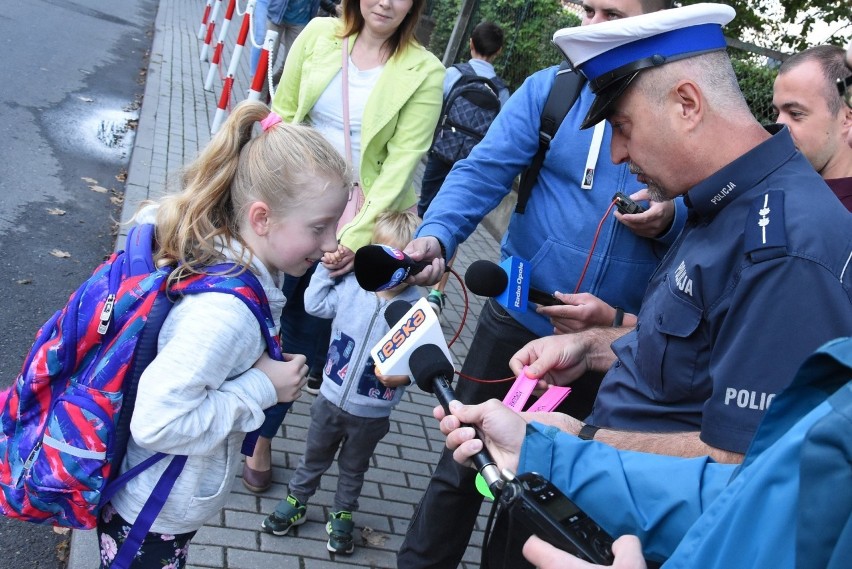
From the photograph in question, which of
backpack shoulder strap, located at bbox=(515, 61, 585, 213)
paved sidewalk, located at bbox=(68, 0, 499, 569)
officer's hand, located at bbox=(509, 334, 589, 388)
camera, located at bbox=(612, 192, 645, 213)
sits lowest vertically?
paved sidewalk, located at bbox=(68, 0, 499, 569)

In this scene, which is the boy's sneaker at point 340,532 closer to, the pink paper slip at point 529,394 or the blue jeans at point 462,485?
the blue jeans at point 462,485

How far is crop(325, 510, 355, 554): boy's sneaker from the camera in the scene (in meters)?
3.77

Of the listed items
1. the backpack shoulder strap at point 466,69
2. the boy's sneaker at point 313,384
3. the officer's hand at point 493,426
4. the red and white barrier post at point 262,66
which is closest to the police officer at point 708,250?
the officer's hand at point 493,426

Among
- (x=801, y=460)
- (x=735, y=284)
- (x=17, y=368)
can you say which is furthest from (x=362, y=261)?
(x=17, y=368)

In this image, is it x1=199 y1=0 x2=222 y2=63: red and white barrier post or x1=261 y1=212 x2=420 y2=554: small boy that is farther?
x1=199 y1=0 x2=222 y2=63: red and white barrier post

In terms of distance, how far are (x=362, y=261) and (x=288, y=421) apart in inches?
89.6

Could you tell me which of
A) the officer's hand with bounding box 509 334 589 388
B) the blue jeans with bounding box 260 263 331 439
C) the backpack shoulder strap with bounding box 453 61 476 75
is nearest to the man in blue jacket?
the officer's hand with bounding box 509 334 589 388

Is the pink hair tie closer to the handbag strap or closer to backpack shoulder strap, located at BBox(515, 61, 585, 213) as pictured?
backpack shoulder strap, located at BBox(515, 61, 585, 213)

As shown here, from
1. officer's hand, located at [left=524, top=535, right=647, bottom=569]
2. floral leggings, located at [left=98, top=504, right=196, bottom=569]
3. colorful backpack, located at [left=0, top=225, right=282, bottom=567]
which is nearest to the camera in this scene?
officer's hand, located at [left=524, top=535, right=647, bottom=569]

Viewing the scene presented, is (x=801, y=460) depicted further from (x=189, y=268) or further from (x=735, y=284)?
(x=189, y=268)

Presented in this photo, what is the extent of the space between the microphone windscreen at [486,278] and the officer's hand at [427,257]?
0.14 metres

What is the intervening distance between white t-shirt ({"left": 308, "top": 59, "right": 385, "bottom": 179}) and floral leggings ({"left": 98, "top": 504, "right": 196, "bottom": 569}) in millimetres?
1984

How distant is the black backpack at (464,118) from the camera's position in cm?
656

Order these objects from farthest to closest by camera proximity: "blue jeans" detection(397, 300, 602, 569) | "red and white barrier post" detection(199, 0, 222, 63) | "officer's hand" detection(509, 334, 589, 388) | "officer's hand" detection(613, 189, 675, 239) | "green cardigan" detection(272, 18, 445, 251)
A: "red and white barrier post" detection(199, 0, 222, 63) < "green cardigan" detection(272, 18, 445, 251) < "blue jeans" detection(397, 300, 602, 569) < "officer's hand" detection(613, 189, 675, 239) < "officer's hand" detection(509, 334, 589, 388)
